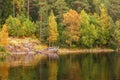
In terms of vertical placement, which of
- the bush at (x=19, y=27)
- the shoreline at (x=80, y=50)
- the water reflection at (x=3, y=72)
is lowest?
the shoreline at (x=80, y=50)

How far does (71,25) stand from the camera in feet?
400

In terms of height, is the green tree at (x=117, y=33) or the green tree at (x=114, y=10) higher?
the green tree at (x=114, y=10)

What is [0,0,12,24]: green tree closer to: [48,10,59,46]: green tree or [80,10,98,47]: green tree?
[48,10,59,46]: green tree

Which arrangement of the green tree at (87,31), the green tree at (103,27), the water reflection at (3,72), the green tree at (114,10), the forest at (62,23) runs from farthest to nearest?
the green tree at (114,10) → the green tree at (103,27) → the green tree at (87,31) → the forest at (62,23) → the water reflection at (3,72)

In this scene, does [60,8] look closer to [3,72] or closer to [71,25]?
[71,25]

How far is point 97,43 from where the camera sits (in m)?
129

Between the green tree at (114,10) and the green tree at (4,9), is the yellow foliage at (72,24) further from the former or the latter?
the green tree at (114,10)

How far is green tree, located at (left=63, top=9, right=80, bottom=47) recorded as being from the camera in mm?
120375

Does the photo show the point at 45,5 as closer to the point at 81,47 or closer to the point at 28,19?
the point at 28,19

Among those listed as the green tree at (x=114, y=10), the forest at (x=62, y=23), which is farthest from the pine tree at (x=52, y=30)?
the green tree at (x=114, y=10)

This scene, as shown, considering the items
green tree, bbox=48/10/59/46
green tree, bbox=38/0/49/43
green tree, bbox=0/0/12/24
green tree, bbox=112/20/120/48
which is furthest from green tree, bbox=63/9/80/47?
green tree, bbox=0/0/12/24

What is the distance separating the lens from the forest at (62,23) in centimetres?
11700

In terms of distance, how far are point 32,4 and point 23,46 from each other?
24.4 meters

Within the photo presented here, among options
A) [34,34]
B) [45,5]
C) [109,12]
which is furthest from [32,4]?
[109,12]
